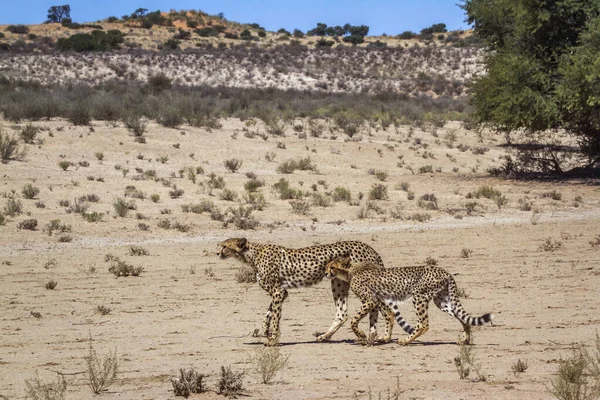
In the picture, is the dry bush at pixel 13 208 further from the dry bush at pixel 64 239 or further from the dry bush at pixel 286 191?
the dry bush at pixel 286 191

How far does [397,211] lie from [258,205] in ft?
12.2

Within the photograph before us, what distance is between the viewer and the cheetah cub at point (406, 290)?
11.7 m

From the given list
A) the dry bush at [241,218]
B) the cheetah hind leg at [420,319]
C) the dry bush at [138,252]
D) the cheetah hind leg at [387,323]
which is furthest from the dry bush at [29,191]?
the cheetah hind leg at [420,319]

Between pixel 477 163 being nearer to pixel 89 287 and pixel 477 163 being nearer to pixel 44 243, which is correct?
pixel 44 243

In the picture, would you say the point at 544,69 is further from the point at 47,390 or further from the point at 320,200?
the point at 47,390

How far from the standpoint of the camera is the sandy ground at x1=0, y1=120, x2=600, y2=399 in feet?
34.6

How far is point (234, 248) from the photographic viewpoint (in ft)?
40.4

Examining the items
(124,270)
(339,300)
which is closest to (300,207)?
(124,270)

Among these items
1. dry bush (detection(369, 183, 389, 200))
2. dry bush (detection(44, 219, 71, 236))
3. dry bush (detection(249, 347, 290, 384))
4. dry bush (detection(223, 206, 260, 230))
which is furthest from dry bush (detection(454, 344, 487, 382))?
dry bush (detection(369, 183, 389, 200))

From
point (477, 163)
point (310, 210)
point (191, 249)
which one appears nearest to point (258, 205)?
point (310, 210)

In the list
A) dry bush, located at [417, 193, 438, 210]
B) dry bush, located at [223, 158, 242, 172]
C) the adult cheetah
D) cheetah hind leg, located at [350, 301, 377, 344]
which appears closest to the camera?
cheetah hind leg, located at [350, 301, 377, 344]

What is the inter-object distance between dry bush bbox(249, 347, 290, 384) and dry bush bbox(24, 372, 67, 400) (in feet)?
6.23

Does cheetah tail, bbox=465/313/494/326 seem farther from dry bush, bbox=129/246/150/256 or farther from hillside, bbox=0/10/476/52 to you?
hillside, bbox=0/10/476/52

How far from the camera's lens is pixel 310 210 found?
2700 centimetres
